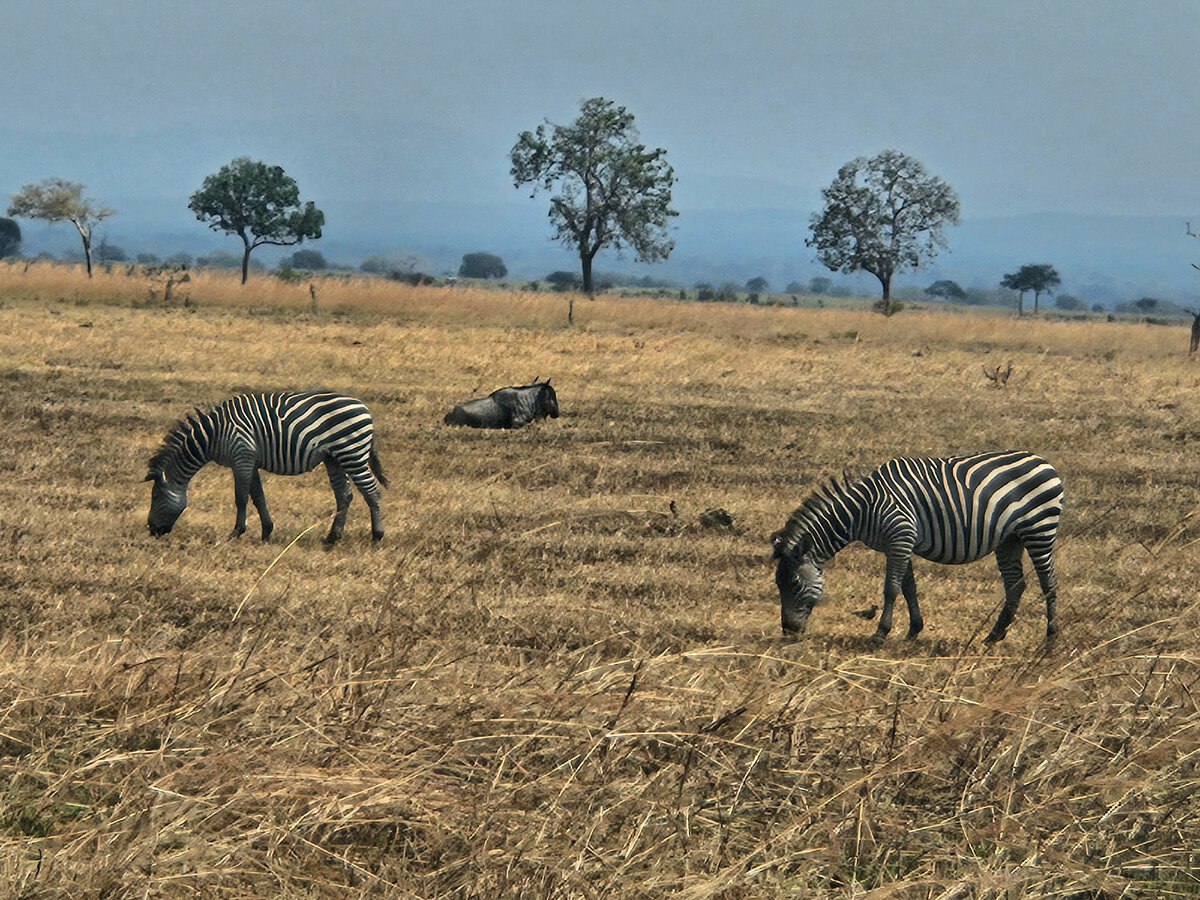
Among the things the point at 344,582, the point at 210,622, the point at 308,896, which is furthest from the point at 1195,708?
the point at 344,582

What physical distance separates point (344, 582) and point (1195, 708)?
6053mm

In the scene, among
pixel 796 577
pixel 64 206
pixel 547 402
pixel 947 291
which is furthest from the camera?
pixel 947 291

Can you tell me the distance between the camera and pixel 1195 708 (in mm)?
3045

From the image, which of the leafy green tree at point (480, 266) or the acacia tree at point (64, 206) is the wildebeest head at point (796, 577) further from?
the leafy green tree at point (480, 266)

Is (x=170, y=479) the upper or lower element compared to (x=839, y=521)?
lower

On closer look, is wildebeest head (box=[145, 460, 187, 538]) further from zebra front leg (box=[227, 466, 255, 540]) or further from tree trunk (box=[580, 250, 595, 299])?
tree trunk (box=[580, 250, 595, 299])

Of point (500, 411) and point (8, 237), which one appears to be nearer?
point (500, 411)

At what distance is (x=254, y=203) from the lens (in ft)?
207

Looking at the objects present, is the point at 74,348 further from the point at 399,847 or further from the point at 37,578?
the point at 399,847

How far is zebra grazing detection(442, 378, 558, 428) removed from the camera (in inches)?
608

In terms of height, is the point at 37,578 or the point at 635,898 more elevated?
the point at 635,898

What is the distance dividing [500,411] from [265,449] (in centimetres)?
613

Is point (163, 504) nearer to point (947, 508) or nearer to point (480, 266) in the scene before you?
point (947, 508)

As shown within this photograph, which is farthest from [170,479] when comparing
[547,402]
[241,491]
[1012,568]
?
[547,402]
